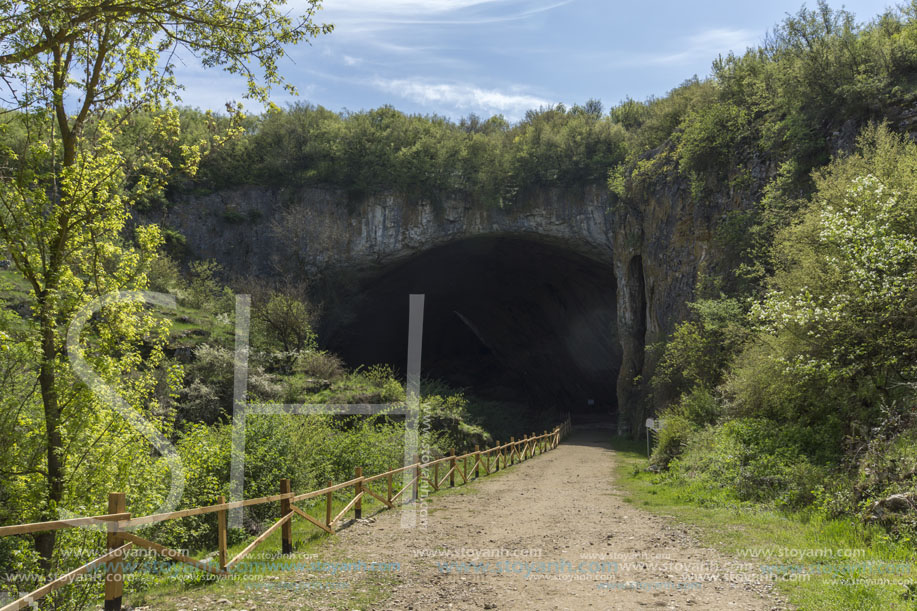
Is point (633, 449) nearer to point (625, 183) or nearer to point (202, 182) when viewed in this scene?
point (625, 183)

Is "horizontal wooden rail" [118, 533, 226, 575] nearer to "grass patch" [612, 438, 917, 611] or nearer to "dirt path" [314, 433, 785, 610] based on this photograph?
"dirt path" [314, 433, 785, 610]

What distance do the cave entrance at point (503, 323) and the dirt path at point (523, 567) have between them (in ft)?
89.3

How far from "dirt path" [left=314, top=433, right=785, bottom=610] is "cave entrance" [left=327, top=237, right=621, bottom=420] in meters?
26.7

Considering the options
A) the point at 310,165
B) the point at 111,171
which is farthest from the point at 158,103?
the point at 310,165

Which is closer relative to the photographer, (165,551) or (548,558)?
(165,551)

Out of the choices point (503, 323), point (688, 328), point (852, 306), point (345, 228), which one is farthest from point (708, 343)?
point (503, 323)

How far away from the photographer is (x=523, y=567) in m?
7.46

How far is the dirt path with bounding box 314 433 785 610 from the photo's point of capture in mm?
6164

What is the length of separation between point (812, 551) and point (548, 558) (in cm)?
341

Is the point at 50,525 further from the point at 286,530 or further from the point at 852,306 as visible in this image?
the point at 852,306

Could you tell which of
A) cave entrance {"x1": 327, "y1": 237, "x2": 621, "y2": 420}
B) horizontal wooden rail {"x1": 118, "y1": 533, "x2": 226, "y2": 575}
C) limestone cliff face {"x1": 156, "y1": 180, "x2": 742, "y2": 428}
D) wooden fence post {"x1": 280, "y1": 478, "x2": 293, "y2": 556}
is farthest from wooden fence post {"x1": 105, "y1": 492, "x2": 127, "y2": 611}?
cave entrance {"x1": 327, "y1": 237, "x2": 621, "y2": 420}

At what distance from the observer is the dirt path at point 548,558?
6.16 metres

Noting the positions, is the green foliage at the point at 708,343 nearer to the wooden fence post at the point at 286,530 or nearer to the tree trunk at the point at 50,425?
the wooden fence post at the point at 286,530

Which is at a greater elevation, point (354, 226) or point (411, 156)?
point (411, 156)
